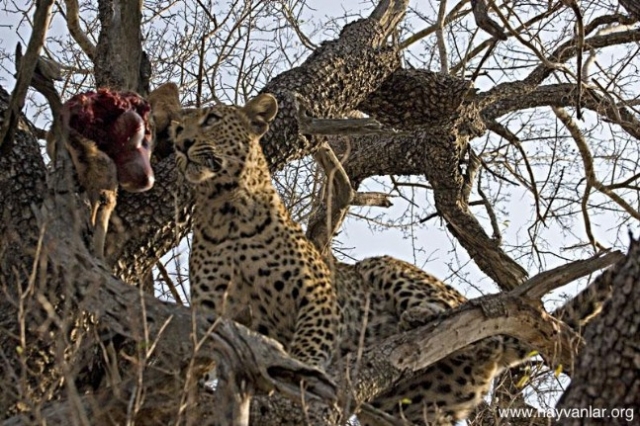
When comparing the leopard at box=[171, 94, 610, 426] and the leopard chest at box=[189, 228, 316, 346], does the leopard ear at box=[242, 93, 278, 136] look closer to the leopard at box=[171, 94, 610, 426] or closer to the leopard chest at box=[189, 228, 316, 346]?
the leopard at box=[171, 94, 610, 426]

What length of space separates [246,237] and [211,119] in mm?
781

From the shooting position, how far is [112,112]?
6410 mm

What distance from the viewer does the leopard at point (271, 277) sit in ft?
24.2

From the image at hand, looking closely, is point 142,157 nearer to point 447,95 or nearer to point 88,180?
point 88,180

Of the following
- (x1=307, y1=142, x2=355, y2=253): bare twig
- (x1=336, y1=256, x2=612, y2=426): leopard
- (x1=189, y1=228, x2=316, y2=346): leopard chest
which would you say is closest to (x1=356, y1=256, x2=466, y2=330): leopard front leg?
(x1=336, y1=256, x2=612, y2=426): leopard

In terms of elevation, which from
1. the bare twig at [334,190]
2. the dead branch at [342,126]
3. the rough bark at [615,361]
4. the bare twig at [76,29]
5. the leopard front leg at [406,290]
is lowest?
the rough bark at [615,361]

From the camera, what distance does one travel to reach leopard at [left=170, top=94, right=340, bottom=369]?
745 centimetres

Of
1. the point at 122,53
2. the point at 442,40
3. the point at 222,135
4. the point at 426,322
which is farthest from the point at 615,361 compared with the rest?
the point at 442,40

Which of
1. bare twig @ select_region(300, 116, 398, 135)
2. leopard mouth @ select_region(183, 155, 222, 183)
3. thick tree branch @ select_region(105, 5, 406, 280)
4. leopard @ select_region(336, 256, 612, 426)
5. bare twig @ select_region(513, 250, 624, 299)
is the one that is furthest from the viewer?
leopard mouth @ select_region(183, 155, 222, 183)

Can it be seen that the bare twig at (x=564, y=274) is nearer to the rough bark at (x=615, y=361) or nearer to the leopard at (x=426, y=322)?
the leopard at (x=426, y=322)

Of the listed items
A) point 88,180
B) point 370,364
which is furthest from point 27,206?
point 370,364

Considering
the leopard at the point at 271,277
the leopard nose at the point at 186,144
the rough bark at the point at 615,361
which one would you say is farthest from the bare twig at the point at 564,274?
the leopard nose at the point at 186,144

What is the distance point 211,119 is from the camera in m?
7.75

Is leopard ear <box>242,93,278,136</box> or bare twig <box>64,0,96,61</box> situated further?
bare twig <box>64,0,96,61</box>
